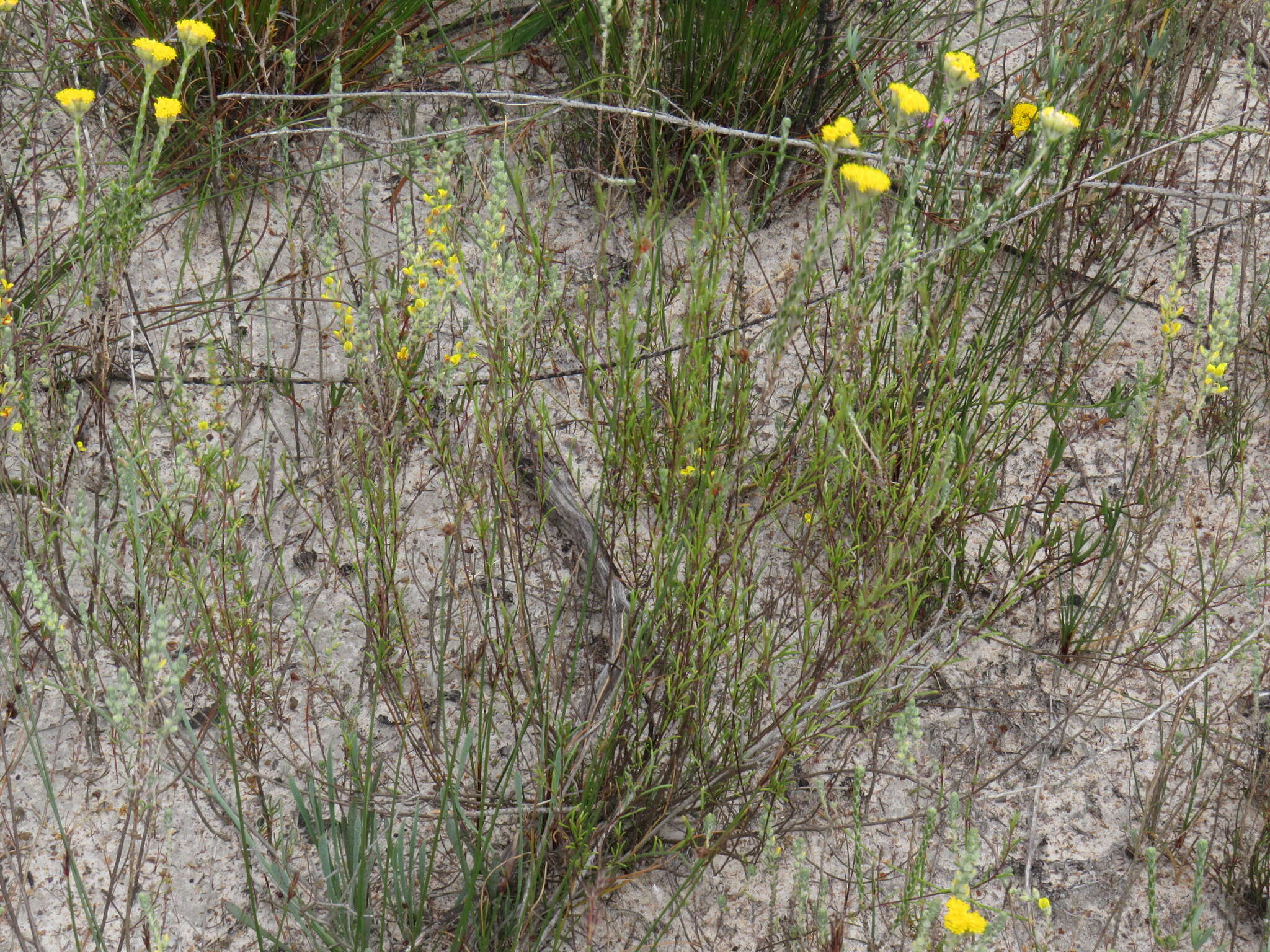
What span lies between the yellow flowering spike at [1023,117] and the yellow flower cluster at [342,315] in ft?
4.50

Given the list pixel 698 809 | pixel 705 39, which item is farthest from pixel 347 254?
pixel 698 809

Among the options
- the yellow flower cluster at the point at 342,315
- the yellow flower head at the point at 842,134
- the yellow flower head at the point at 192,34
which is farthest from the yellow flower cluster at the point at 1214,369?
the yellow flower head at the point at 192,34

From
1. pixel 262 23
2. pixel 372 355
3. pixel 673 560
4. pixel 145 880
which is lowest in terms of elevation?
pixel 145 880

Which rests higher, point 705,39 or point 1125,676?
point 705,39

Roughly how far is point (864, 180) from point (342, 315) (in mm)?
1383

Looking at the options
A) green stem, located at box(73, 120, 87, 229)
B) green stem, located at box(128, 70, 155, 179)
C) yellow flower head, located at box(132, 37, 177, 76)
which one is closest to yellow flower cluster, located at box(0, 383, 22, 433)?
green stem, located at box(73, 120, 87, 229)

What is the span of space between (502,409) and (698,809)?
2.44 feet

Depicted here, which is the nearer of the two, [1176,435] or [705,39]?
[1176,435]

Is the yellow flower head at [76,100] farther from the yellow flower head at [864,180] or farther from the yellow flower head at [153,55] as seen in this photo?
the yellow flower head at [864,180]

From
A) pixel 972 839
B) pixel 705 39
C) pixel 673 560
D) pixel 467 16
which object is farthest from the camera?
pixel 467 16

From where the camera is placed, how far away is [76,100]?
1525mm

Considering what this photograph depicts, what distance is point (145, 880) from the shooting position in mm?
1735

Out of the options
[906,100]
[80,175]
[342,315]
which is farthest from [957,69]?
[342,315]

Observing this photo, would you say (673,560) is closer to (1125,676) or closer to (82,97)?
(1125,676)
